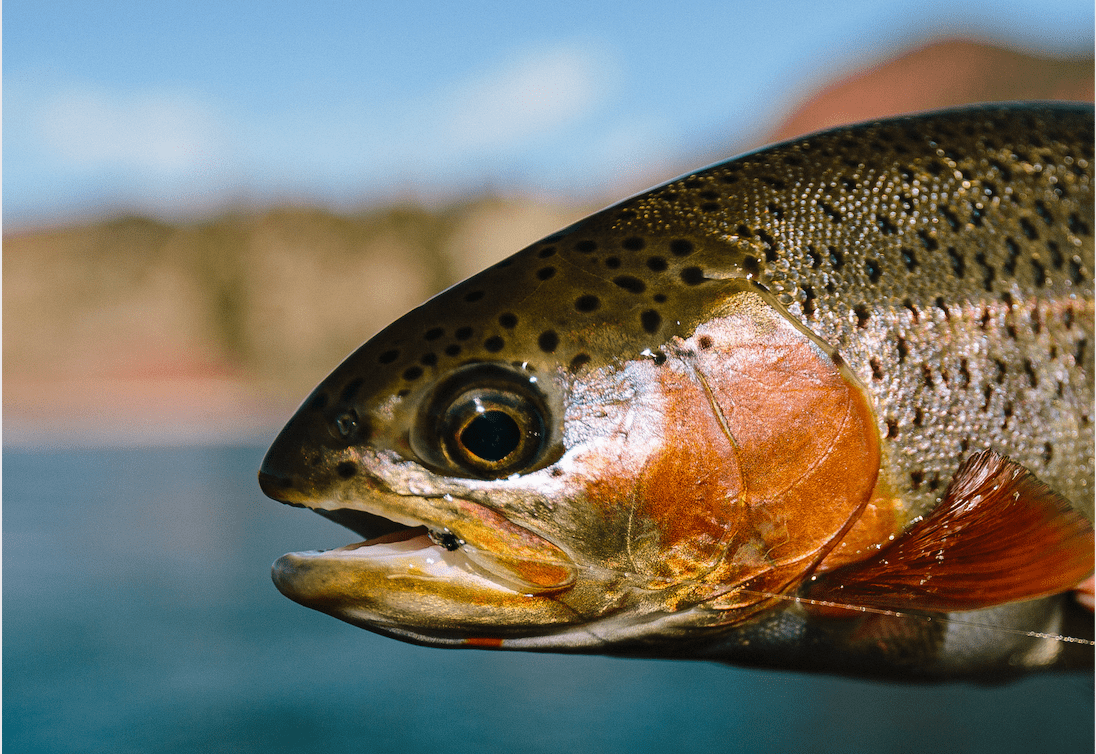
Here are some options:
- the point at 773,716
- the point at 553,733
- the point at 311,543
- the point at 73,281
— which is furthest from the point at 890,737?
the point at 73,281

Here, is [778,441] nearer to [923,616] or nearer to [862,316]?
[862,316]

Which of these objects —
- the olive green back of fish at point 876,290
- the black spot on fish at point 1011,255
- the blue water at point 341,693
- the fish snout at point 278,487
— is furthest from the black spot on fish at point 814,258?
the blue water at point 341,693

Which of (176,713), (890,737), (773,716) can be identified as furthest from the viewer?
(176,713)

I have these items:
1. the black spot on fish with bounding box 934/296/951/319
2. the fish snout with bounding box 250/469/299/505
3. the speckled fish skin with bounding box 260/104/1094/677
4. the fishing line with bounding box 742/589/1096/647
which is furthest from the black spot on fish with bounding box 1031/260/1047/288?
the fish snout with bounding box 250/469/299/505

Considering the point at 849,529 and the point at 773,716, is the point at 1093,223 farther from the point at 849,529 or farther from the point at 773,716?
the point at 773,716

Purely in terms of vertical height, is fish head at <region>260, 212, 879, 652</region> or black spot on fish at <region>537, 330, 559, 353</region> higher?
black spot on fish at <region>537, 330, 559, 353</region>

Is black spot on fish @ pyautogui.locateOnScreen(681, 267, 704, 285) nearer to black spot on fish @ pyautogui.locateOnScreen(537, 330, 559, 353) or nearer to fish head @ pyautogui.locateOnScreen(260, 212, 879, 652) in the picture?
fish head @ pyautogui.locateOnScreen(260, 212, 879, 652)

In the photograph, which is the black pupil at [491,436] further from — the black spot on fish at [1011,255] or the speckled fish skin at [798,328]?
the black spot on fish at [1011,255]

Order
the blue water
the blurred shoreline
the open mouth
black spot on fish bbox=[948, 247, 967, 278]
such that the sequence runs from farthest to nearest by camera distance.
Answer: the blurred shoreline < the blue water < black spot on fish bbox=[948, 247, 967, 278] < the open mouth
